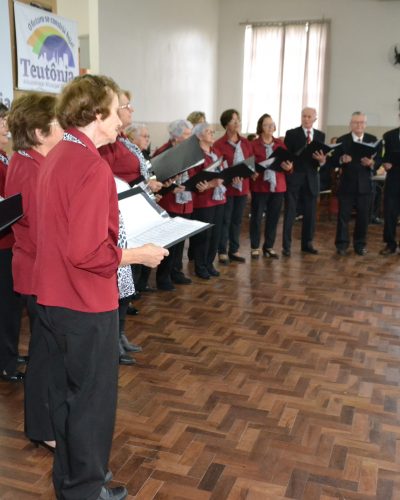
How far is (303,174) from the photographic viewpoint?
6.23 metres

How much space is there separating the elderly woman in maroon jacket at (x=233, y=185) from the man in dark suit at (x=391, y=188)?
1.73 meters

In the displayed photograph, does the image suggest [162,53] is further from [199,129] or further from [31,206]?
[31,206]

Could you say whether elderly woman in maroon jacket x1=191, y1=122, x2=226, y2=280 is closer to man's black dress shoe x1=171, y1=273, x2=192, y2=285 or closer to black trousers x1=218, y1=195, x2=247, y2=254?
man's black dress shoe x1=171, y1=273, x2=192, y2=285

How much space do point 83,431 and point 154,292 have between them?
3.09 metres

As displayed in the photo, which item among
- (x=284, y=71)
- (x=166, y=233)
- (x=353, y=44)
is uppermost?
(x=353, y=44)

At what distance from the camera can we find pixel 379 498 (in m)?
2.18

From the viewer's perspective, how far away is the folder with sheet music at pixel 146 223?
219 centimetres

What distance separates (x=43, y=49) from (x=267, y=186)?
266 centimetres

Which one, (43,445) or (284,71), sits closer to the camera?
(43,445)

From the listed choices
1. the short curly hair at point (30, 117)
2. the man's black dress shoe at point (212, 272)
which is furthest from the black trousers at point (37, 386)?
the man's black dress shoe at point (212, 272)

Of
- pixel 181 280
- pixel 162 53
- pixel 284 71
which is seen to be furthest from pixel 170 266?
pixel 284 71

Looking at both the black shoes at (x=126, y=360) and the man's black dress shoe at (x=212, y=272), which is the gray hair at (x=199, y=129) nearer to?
the man's black dress shoe at (x=212, y=272)


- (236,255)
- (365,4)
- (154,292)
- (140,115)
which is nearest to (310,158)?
(236,255)

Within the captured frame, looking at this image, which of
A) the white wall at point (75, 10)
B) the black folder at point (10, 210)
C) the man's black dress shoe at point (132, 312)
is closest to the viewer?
the black folder at point (10, 210)
